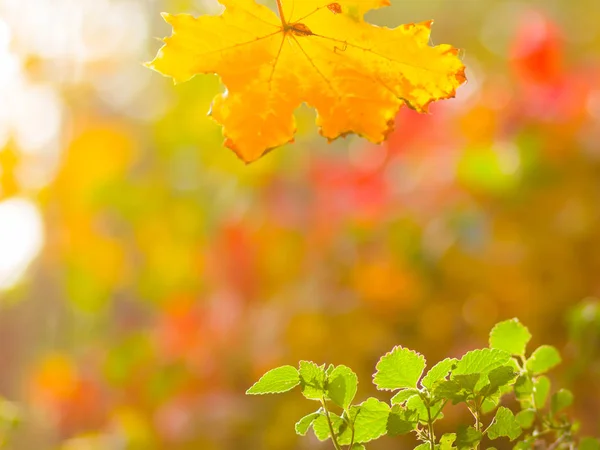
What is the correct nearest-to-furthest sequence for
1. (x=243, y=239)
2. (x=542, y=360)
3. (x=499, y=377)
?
(x=499, y=377) < (x=542, y=360) < (x=243, y=239)

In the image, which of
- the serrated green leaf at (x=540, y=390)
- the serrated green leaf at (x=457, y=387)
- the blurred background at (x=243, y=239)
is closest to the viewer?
the serrated green leaf at (x=457, y=387)

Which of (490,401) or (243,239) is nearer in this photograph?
(490,401)

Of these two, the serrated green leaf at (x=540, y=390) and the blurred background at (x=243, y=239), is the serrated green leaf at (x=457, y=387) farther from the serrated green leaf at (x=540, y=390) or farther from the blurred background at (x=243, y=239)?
the blurred background at (x=243, y=239)

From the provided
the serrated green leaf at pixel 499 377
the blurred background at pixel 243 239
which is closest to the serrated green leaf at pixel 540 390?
the serrated green leaf at pixel 499 377

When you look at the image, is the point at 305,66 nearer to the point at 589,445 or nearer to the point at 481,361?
the point at 481,361

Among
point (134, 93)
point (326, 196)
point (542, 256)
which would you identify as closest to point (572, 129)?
point (542, 256)

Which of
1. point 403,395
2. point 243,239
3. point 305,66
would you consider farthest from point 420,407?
point 243,239
